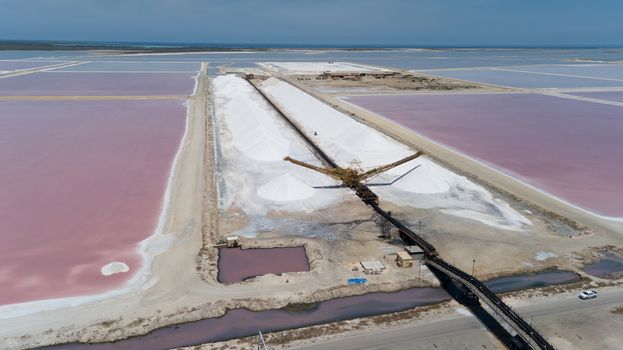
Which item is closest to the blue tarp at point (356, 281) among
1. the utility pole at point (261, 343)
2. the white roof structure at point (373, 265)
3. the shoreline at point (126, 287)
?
the white roof structure at point (373, 265)

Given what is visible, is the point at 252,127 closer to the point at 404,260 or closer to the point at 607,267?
the point at 404,260

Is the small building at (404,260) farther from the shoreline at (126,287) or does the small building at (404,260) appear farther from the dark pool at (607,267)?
the shoreline at (126,287)

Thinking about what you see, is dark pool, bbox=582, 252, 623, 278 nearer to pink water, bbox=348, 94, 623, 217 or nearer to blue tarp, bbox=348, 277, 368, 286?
pink water, bbox=348, 94, 623, 217

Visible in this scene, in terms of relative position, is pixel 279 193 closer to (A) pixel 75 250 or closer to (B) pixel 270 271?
(B) pixel 270 271

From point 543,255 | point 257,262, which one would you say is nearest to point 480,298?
point 543,255

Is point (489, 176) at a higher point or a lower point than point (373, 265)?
higher

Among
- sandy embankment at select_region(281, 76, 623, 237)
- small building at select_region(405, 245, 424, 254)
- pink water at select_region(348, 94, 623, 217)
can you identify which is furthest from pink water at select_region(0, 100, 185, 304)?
pink water at select_region(348, 94, 623, 217)
